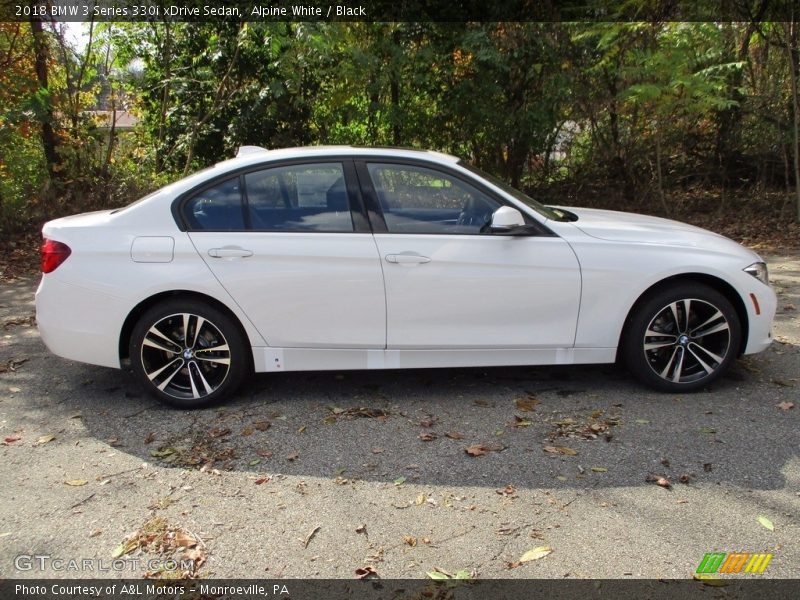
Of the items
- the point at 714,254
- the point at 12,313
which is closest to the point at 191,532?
the point at 714,254

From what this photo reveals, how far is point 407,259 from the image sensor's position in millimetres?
4391

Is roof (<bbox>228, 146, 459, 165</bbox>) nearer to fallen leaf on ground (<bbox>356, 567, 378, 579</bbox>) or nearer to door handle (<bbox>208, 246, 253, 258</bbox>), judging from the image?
door handle (<bbox>208, 246, 253, 258</bbox>)

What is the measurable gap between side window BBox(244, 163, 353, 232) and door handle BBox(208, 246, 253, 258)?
20cm

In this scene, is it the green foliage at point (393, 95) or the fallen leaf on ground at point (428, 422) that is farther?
the green foliage at point (393, 95)

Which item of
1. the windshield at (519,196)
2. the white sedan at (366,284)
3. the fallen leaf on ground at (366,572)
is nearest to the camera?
the fallen leaf on ground at (366,572)

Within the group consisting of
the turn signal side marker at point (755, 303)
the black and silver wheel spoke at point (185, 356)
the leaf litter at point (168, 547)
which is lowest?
the leaf litter at point (168, 547)

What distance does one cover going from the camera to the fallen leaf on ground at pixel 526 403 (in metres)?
4.50

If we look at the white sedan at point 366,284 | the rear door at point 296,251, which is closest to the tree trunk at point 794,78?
the white sedan at point 366,284

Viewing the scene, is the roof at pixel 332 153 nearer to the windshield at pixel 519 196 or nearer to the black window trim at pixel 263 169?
the black window trim at pixel 263 169

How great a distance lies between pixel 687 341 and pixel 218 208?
125 inches

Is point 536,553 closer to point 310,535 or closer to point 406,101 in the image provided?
point 310,535

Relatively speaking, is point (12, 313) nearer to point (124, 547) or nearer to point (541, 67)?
point (124, 547)

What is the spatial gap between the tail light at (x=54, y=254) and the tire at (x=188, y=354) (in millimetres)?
631

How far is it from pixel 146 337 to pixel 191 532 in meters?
1.62
